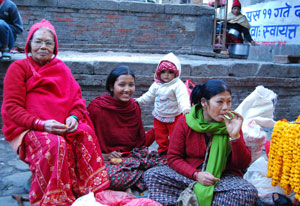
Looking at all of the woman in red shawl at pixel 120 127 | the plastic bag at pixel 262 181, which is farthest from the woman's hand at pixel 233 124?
the woman in red shawl at pixel 120 127

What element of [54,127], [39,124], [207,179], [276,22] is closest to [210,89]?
[207,179]

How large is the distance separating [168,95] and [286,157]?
1.53 m

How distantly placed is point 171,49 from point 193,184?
6206 mm

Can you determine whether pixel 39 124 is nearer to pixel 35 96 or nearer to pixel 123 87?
pixel 35 96

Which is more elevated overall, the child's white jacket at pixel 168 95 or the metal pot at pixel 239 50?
the metal pot at pixel 239 50

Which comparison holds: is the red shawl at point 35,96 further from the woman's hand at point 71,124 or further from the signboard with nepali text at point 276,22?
the signboard with nepali text at point 276,22

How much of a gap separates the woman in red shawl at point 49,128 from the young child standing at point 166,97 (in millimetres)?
1062

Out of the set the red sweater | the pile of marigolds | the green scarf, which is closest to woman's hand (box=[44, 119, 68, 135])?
the red sweater

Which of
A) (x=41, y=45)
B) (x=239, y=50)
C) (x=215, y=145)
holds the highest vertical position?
(x=239, y=50)

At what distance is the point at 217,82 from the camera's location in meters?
2.40

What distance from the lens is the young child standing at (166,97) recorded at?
135 inches

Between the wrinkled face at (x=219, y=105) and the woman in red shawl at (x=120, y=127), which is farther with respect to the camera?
the woman in red shawl at (x=120, y=127)

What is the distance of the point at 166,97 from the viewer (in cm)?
348

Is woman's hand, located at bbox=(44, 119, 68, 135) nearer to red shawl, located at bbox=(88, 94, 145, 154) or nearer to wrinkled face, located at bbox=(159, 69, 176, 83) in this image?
red shawl, located at bbox=(88, 94, 145, 154)
